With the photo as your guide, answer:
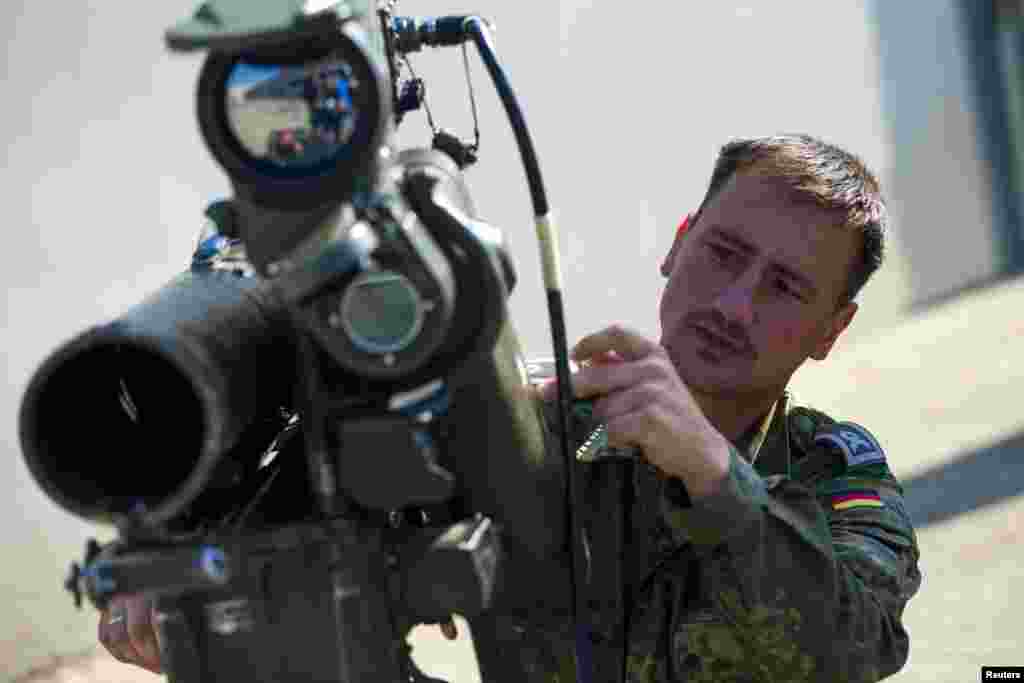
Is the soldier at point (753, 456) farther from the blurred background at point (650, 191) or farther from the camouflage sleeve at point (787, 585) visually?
the blurred background at point (650, 191)

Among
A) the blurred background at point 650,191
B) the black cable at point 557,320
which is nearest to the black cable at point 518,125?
the black cable at point 557,320

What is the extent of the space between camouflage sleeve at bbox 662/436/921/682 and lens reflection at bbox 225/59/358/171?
71 centimetres

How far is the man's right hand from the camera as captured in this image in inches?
83.0

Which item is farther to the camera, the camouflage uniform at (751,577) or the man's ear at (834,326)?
the man's ear at (834,326)

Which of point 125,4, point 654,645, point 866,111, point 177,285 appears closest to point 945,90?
point 866,111

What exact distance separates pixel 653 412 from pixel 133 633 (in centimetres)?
72

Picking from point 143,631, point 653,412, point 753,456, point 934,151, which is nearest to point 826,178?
point 753,456

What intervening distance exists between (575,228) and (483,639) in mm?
4903

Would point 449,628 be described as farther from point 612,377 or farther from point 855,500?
point 855,500

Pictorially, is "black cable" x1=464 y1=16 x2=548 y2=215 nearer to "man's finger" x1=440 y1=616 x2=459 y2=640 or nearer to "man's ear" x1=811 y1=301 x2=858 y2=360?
"man's finger" x1=440 y1=616 x2=459 y2=640

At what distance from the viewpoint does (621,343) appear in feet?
6.44

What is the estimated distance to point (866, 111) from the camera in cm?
899

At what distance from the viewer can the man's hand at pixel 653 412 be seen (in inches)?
73.5

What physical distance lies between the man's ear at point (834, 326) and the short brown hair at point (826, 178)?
1.0 inches
